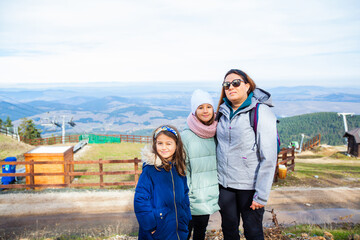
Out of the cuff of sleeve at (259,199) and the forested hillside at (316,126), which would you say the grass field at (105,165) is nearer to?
the cuff of sleeve at (259,199)

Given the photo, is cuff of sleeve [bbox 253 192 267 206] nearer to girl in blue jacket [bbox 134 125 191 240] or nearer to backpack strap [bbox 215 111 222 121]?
girl in blue jacket [bbox 134 125 191 240]

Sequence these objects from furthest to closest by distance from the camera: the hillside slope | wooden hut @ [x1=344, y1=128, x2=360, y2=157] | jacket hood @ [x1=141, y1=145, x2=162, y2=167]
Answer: wooden hut @ [x1=344, y1=128, x2=360, y2=157]
the hillside slope
jacket hood @ [x1=141, y1=145, x2=162, y2=167]

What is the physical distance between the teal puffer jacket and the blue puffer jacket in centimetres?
21

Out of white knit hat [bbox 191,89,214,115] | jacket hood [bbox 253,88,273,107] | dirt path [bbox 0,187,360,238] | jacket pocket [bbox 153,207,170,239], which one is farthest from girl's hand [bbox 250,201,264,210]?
dirt path [bbox 0,187,360,238]

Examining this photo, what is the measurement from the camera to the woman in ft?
8.98

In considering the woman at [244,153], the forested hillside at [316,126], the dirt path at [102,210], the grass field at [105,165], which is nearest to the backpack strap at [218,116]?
the woman at [244,153]

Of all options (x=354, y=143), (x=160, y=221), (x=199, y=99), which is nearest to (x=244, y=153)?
(x=199, y=99)

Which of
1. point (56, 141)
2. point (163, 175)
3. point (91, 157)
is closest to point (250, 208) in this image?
point (163, 175)

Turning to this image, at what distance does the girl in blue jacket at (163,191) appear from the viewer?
2527 millimetres

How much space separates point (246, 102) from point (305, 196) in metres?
6.71

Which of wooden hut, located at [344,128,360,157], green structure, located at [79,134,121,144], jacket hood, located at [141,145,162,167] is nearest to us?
jacket hood, located at [141,145,162,167]

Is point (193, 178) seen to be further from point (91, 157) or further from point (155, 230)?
point (91, 157)

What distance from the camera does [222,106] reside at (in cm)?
304

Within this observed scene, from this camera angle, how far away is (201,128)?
117 inches
